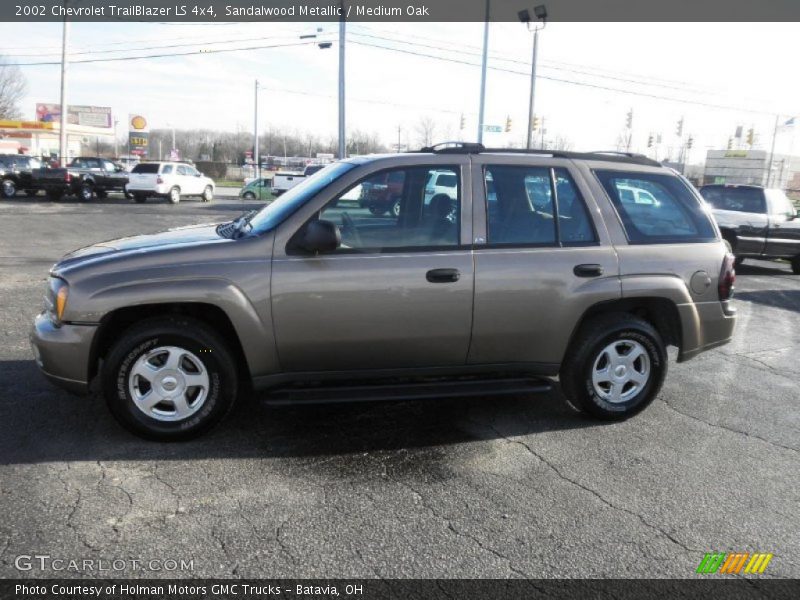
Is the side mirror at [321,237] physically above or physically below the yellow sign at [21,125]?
below

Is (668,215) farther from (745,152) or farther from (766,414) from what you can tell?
(745,152)

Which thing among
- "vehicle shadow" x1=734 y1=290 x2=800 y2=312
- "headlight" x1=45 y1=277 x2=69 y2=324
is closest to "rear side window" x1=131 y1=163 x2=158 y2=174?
"vehicle shadow" x1=734 y1=290 x2=800 y2=312

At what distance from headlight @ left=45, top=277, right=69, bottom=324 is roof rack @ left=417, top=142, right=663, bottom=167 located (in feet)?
8.32

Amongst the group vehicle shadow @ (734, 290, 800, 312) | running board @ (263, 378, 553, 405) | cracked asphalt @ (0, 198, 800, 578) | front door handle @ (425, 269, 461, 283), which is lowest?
cracked asphalt @ (0, 198, 800, 578)

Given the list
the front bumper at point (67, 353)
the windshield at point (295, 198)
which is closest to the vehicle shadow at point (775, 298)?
the windshield at point (295, 198)

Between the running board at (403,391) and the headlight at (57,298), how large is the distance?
1.34 metres

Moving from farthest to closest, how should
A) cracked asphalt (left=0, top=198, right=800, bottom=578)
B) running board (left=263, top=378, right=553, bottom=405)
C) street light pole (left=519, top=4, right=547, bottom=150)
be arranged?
1. street light pole (left=519, top=4, right=547, bottom=150)
2. running board (left=263, top=378, right=553, bottom=405)
3. cracked asphalt (left=0, top=198, right=800, bottom=578)

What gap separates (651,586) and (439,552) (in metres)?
0.93

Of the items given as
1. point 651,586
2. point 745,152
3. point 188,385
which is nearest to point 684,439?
point 651,586

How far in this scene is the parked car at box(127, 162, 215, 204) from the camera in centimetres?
A: 2828

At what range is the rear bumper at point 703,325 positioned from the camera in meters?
4.72

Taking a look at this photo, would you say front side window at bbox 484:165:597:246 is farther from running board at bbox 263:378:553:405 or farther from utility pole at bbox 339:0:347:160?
utility pole at bbox 339:0:347:160

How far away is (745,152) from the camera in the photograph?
264 feet

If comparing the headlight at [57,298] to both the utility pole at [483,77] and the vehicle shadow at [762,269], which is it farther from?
the utility pole at [483,77]
